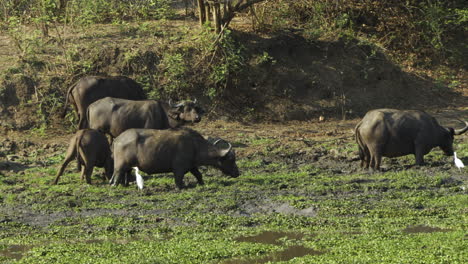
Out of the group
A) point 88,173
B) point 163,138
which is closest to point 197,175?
point 163,138

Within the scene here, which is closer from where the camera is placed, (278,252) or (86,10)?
(278,252)

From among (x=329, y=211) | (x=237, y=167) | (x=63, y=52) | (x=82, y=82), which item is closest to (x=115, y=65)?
(x=63, y=52)

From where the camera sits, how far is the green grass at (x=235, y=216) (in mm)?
10625

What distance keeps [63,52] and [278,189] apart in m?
10.3

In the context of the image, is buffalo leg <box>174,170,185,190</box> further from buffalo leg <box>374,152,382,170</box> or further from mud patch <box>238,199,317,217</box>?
buffalo leg <box>374,152,382,170</box>

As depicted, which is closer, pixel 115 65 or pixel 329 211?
pixel 329 211

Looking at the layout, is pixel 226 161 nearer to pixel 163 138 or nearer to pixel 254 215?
pixel 163 138

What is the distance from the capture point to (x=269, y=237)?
11.8m

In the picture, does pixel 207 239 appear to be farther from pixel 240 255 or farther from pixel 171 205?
pixel 171 205

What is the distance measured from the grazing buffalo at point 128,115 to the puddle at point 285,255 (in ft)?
25.4

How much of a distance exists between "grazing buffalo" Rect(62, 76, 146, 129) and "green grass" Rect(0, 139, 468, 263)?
9.33ft

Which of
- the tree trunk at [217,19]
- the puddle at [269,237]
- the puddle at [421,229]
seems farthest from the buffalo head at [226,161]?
the tree trunk at [217,19]

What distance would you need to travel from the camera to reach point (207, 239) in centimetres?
1152

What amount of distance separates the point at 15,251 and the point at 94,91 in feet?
29.8
